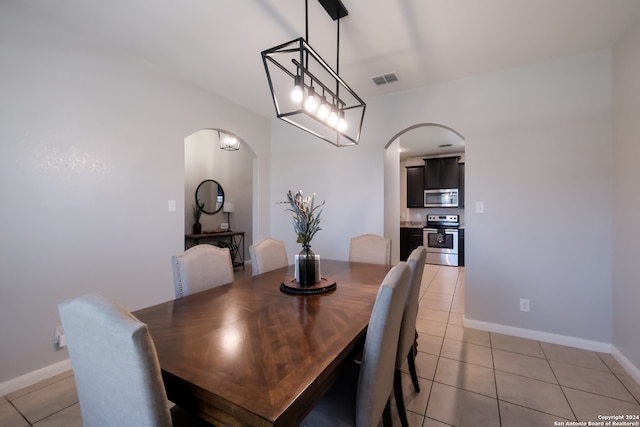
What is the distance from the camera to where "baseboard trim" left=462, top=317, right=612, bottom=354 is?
2332 millimetres

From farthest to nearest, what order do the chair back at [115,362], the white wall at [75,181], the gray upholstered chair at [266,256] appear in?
the gray upholstered chair at [266,256] < the white wall at [75,181] < the chair back at [115,362]

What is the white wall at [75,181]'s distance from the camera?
73.0 inches

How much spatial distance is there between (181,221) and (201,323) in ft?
6.20

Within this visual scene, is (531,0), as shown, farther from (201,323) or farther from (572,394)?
(201,323)

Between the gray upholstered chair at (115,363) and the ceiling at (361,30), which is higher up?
the ceiling at (361,30)

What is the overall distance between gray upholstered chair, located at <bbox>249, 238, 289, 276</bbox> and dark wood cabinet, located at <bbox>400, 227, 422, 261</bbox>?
4.36m

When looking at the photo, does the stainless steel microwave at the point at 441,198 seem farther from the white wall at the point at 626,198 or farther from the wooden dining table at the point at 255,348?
the wooden dining table at the point at 255,348

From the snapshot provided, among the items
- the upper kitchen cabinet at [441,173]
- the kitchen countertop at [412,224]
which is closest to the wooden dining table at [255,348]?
the kitchen countertop at [412,224]

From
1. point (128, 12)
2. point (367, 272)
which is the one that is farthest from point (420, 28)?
point (128, 12)

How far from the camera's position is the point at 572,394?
177 centimetres

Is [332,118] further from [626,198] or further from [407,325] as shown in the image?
[626,198]

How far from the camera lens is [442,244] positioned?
5809 millimetres

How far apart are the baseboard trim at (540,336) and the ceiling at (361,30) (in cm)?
251

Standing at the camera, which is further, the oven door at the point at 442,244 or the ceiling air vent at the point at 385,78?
the oven door at the point at 442,244
